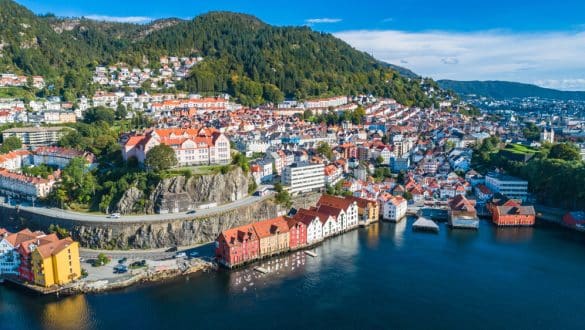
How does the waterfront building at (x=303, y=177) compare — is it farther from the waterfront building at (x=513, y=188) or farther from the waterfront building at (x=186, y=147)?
the waterfront building at (x=513, y=188)

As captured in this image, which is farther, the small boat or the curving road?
the curving road

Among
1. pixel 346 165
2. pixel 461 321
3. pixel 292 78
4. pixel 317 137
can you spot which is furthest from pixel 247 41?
pixel 461 321

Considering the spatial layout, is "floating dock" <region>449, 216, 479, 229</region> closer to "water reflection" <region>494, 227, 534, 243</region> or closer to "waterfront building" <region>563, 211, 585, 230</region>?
"water reflection" <region>494, 227, 534, 243</region>

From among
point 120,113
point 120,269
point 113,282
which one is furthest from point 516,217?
point 120,113

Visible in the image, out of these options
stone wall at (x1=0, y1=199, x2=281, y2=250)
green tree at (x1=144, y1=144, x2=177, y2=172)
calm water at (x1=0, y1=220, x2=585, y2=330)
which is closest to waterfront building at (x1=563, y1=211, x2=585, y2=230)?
calm water at (x1=0, y1=220, x2=585, y2=330)

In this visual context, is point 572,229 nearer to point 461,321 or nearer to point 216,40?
point 461,321

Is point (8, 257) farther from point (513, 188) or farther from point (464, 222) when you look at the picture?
point (513, 188)

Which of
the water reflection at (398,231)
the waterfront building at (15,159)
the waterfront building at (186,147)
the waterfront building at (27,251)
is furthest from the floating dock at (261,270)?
the waterfront building at (15,159)

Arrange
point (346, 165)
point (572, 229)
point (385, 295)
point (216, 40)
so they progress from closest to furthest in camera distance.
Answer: point (385, 295) → point (572, 229) → point (346, 165) → point (216, 40)
